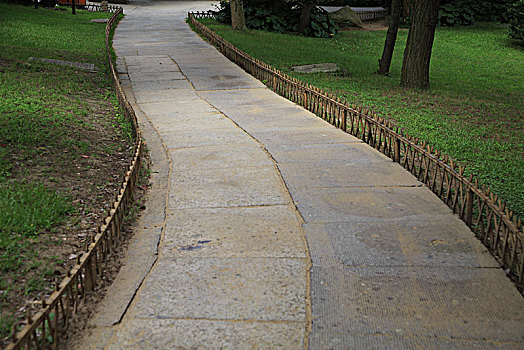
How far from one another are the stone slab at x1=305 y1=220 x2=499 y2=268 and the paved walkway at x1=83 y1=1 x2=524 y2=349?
0.05 ft

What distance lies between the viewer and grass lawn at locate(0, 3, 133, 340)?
3.73 metres

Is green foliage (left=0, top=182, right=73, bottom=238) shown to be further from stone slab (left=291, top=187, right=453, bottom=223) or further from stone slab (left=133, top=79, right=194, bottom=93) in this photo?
stone slab (left=133, top=79, right=194, bottom=93)

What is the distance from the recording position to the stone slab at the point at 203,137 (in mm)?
6961

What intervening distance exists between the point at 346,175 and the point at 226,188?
1306 millimetres

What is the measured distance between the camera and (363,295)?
11.4 ft

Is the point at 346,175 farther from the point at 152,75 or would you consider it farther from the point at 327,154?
the point at 152,75

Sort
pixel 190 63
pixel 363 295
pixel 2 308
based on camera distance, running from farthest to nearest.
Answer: pixel 190 63 → pixel 363 295 → pixel 2 308

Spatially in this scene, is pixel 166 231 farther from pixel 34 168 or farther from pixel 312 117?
pixel 312 117

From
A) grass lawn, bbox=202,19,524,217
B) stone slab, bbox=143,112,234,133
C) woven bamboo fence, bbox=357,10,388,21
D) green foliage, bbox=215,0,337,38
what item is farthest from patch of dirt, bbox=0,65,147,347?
woven bamboo fence, bbox=357,10,388,21

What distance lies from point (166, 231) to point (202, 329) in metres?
1.46

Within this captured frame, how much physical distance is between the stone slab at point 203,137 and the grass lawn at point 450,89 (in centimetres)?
250

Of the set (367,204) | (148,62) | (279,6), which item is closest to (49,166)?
(367,204)

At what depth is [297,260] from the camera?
3.94 metres

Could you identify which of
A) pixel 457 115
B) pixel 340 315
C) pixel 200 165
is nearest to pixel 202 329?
pixel 340 315
